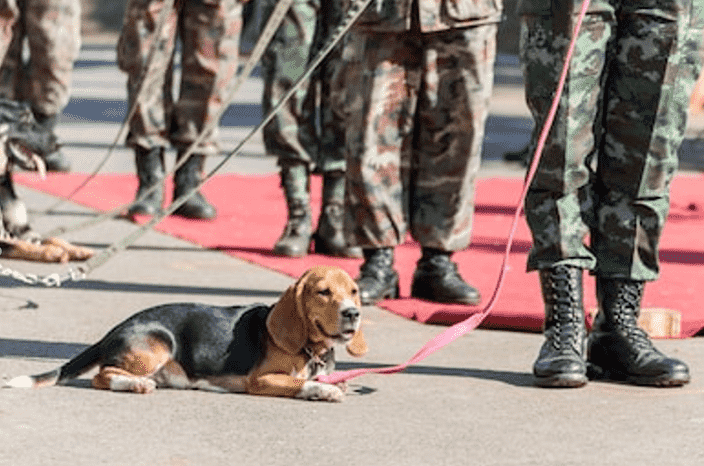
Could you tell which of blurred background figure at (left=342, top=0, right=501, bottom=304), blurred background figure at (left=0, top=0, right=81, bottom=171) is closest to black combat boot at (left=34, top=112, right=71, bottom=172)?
blurred background figure at (left=0, top=0, right=81, bottom=171)

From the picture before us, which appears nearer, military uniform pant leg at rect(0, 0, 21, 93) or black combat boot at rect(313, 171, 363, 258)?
black combat boot at rect(313, 171, 363, 258)

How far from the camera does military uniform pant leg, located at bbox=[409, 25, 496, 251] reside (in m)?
7.16

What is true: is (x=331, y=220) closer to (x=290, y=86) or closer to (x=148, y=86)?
(x=290, y=86)

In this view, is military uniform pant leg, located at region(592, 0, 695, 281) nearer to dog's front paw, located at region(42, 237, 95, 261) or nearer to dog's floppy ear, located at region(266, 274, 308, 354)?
dog's floppy ear, located at region(266, 274, 308, 354)

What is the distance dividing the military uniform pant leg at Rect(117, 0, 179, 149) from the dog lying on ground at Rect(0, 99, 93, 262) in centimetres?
97

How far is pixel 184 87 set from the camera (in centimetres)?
961

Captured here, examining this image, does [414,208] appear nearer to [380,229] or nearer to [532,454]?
[380,229]

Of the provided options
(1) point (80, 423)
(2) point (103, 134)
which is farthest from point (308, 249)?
(2) point (103, 134)

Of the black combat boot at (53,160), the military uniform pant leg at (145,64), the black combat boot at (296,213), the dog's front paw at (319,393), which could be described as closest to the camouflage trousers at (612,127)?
the dog's front paw at (319,393)

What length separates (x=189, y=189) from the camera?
974 cm

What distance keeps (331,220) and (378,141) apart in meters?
1.48

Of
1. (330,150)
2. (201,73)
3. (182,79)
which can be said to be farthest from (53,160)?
(330,150)

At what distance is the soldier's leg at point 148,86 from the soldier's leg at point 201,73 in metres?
0.08

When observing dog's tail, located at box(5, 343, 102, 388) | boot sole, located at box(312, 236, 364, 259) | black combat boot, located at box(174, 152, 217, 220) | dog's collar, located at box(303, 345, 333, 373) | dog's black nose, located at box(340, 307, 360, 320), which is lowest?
black combat boot, located at box(174, 152, 217, 220)
